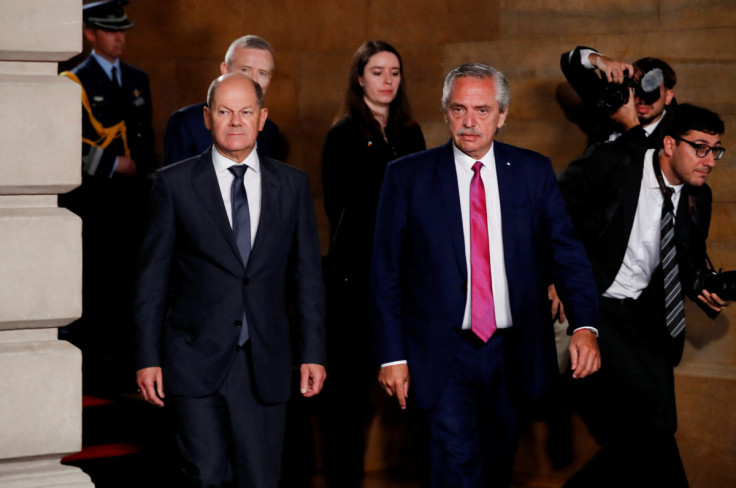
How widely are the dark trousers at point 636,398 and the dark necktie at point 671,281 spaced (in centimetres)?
5

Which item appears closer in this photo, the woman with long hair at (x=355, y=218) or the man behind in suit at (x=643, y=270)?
the man behind in suit at (x=643, y=270)

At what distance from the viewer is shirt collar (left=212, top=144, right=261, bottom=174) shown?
4504 mm

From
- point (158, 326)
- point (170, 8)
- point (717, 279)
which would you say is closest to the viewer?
point (158, 326)

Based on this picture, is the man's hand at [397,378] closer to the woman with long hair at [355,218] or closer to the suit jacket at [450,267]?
the suit jacket at [450,267]

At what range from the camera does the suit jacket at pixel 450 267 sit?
449cm

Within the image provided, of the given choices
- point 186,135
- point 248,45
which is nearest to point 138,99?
point 248,45

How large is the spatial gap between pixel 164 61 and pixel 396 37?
193 cm

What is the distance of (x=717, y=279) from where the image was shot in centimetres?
560

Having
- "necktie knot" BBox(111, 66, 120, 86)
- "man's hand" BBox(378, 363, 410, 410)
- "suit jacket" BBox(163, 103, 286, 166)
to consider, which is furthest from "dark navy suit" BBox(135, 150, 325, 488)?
"necktie knot" BBox(111, 66, 120, 86)

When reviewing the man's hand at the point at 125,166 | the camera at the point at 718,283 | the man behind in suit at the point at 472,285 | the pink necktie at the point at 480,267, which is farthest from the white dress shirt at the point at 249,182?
the man's hand at the point at 125,166

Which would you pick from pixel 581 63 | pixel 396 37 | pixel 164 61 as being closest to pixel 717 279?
pixel 581 63

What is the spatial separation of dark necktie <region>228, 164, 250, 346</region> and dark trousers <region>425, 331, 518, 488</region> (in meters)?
0.78

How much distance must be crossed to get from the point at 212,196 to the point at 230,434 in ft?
2.82

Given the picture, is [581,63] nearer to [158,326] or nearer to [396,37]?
A: [396,37]
